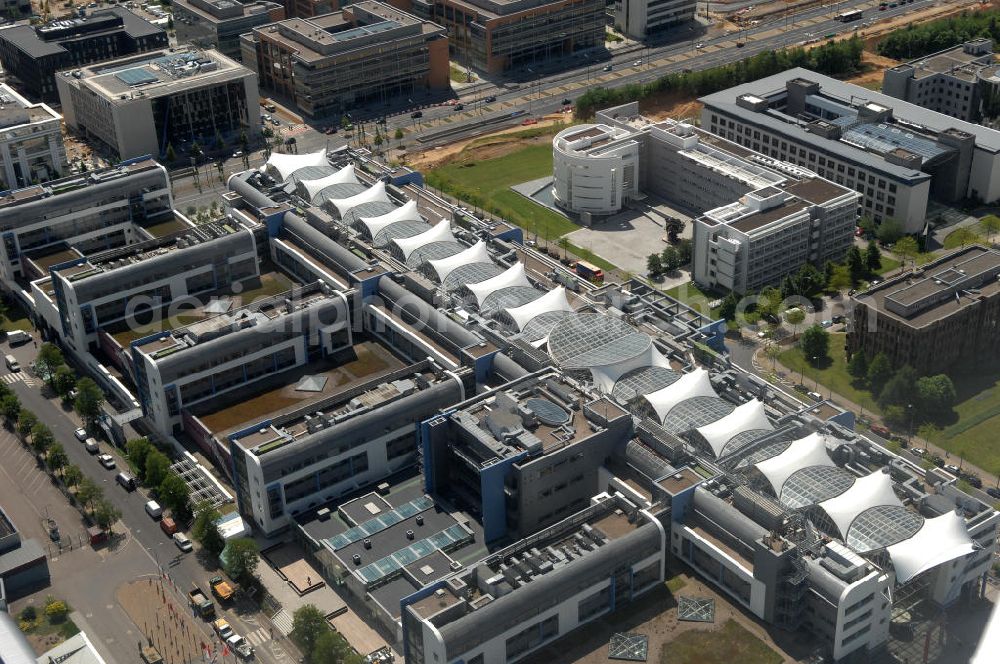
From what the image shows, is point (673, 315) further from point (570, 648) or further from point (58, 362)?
point (58, 362)

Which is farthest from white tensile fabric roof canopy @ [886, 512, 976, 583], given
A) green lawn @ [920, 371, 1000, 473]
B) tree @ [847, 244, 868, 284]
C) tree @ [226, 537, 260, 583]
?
tree @ [847, 244, 868, 284]

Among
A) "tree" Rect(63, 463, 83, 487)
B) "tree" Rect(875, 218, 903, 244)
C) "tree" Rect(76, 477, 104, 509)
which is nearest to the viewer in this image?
"tree" Rect(76, 477, 104, 509)

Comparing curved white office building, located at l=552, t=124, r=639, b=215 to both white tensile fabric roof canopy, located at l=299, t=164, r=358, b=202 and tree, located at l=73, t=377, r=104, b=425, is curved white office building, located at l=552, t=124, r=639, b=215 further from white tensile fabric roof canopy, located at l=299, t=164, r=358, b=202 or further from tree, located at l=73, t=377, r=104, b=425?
tree, located at l=73, t=377, r=104, b=425

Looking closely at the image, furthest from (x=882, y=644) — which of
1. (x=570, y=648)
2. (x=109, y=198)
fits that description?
(x=109, y=198)

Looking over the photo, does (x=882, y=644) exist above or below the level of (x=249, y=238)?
below

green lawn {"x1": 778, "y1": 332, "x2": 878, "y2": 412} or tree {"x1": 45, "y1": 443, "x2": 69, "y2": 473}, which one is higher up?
tree {"x1": 45, "y1": 443, "x2": 69, "y2": 473}

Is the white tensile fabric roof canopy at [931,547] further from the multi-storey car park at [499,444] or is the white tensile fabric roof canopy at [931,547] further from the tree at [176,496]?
the tree at [176,496]

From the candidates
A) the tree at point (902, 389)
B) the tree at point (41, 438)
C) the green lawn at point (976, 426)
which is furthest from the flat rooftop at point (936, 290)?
the tree at point (41, 438)
